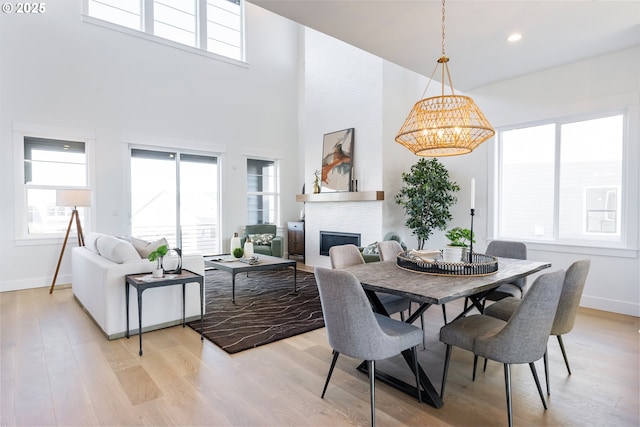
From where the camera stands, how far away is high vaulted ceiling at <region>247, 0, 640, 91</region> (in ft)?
9.20

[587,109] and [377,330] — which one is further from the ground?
[587,109]

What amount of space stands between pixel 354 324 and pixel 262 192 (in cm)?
610

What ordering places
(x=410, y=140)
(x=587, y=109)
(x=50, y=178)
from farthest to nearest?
(x=50, y=178) → (x=587, y=109) → (x=410, y=140)

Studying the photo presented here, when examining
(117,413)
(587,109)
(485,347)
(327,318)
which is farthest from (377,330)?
(587,109)

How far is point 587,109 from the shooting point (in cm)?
394

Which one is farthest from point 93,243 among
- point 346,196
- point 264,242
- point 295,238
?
point 295,238

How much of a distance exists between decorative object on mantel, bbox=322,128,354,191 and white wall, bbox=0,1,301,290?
72.3 inches

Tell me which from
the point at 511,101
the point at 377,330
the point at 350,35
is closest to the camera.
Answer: the point at 377,330

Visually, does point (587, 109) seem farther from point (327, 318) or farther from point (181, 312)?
point (181, 312)

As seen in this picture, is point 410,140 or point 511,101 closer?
point 410,140

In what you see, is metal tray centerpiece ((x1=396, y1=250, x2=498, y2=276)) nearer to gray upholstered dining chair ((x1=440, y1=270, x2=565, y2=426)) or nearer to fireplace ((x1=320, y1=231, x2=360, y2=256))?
gray upholstered dining chair ((x1=440, y1=270, x2=565, y2=426))

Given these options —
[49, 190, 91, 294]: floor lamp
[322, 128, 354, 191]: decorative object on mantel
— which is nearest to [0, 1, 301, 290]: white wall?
[49, 190, 91, 294]: floor lamp

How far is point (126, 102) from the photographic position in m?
5.77

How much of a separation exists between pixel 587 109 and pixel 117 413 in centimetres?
530
